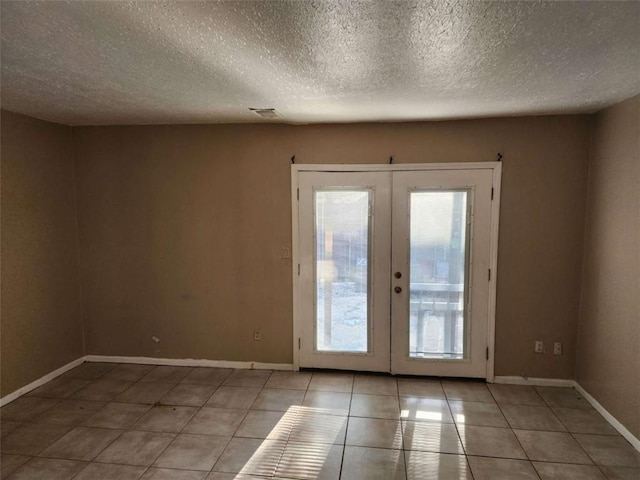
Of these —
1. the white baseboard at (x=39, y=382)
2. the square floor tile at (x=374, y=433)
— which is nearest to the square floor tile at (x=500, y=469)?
the square floor tile at (x=374, y=433)

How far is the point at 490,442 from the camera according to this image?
252 cm

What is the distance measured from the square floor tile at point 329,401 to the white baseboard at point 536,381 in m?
1.46

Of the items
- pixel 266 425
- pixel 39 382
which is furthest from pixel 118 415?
pixel 266 425

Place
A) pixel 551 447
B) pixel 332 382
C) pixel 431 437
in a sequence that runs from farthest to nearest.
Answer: pixel 332 382, pixel 431 437, pixel 551 447

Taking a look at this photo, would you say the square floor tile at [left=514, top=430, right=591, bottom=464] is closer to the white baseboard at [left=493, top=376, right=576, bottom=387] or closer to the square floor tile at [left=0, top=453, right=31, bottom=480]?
the white baseboard at [left=493, top=376, right=576, bottom=387]

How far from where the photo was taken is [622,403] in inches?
103

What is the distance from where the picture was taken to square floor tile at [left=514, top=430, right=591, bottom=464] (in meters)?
2.36

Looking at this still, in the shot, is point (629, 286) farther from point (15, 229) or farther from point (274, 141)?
point (15, 229)

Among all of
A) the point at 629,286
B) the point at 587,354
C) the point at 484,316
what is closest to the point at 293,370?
the point at 484,316

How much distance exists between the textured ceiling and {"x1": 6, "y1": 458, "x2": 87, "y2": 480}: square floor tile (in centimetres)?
242

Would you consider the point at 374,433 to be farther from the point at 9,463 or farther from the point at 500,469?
the point at 9,463

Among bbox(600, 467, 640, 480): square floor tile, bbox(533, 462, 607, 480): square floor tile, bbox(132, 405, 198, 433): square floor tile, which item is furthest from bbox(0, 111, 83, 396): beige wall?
bbox(600, 467, 640, 480): square floor tile

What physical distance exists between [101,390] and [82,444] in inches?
32.2

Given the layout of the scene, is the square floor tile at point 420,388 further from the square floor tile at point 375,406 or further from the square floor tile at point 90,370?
the square floor tile at point 90,370
